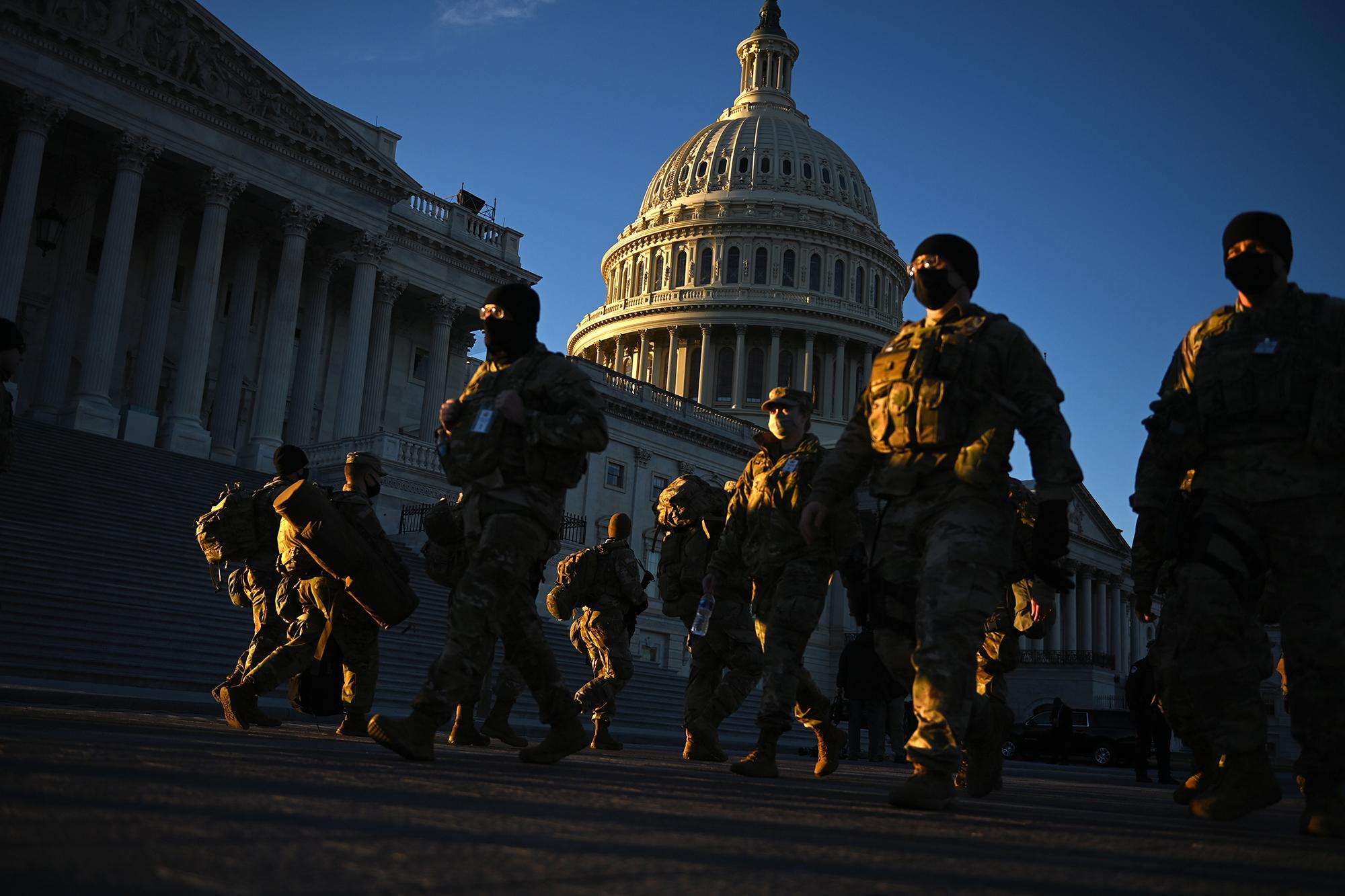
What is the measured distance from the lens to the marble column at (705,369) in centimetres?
9044

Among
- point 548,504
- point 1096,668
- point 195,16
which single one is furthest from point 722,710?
point 1096,668

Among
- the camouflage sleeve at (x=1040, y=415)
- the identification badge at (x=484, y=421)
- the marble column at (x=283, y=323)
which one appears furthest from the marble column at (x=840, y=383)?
the camouflage sleeve at (x=1040, y=415)

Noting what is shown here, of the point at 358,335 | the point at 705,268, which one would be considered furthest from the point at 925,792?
the point at 705,268

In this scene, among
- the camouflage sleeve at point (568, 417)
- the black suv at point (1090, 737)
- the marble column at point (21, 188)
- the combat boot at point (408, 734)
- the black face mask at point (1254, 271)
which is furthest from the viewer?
the marble column at point (21, 188)

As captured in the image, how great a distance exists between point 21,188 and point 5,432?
96.7 ft

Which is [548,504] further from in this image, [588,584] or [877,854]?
[588,584]

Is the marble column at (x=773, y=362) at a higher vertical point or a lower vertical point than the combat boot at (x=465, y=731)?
higher

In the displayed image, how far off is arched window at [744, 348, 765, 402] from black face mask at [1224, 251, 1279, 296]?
275 feet

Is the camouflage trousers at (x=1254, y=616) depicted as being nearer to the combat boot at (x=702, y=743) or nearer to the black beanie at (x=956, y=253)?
the black beanie at (x=956, y=253)

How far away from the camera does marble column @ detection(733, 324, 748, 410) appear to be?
90.1 meters

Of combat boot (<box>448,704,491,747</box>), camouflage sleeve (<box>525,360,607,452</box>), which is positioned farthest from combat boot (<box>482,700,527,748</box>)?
camouflage sleeve (<box>525,360,607,452</box>)

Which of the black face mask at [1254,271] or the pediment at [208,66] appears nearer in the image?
the black face mask at [1254,271]

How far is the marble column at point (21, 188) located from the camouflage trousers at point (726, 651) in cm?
2930

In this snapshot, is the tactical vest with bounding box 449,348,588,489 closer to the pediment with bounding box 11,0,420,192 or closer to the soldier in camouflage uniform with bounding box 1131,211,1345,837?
the soldier in camouflage uniform with bounding box 1131,211,1345,837
